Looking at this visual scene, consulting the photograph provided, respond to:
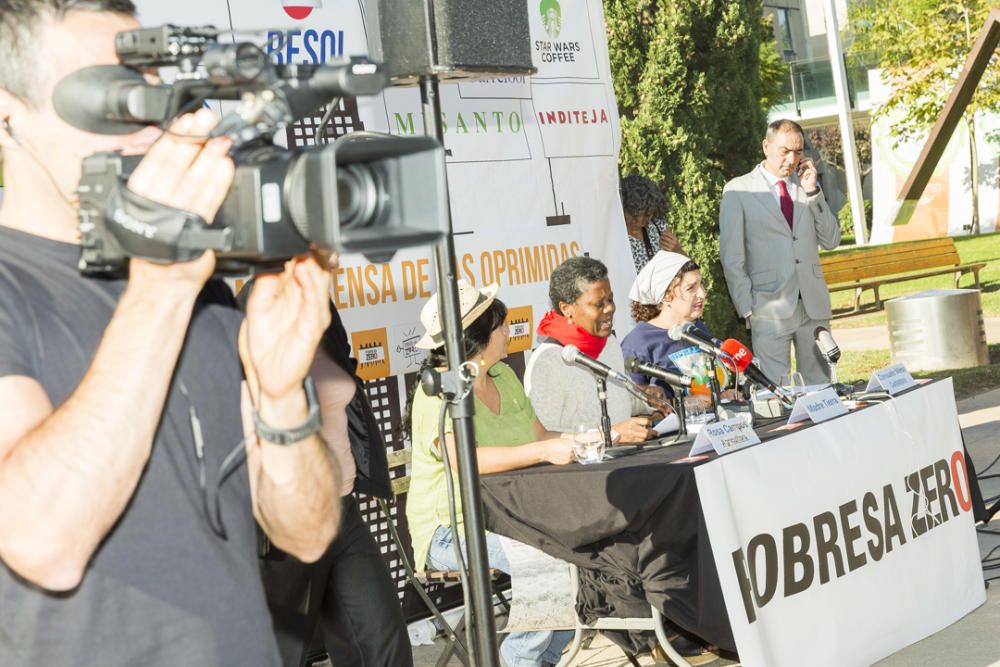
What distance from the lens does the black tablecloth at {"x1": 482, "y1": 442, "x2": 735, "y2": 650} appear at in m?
3.87

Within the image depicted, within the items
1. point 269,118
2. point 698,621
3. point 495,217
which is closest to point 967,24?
point 495,217

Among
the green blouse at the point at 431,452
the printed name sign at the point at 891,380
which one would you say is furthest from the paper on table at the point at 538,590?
the printed name sign at the point at 891,380

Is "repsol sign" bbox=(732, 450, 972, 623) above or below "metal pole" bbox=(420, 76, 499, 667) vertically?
below

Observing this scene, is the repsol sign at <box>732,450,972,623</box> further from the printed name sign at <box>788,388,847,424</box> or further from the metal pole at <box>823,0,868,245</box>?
the metal pole at <box>823,0,868,245</box>

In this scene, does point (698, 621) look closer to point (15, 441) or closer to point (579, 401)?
point (579, 401)

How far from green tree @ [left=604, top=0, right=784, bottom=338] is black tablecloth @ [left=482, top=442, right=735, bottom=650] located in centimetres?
656

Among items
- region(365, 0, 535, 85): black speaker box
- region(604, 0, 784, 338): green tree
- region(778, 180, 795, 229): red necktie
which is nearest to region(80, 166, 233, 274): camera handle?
region(365, 0, 535, 85): black speaker box

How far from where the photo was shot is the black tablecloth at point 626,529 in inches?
152

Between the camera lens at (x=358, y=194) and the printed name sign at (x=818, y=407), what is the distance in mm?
3131

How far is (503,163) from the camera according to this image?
5852mm

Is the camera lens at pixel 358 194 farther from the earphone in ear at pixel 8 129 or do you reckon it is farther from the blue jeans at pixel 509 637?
the blue jeans at pixel 509 637

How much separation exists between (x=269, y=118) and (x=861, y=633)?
344 centimetres

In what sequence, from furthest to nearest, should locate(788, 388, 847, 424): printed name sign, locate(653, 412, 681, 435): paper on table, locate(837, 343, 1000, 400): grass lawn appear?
1. locate(837, 343, 1000, 400): grass lawn
2. locate(653, 412, 681, 435): paper on table
3. locate(788, 388, 847, 424): printed name sign

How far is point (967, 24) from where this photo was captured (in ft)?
71.6
